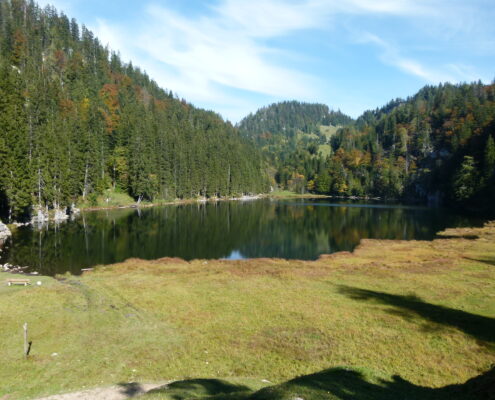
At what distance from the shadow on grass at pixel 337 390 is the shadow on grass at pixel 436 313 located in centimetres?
1038

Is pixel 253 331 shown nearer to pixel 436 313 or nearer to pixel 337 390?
pixel 337 390

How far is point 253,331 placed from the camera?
23406 millimetres

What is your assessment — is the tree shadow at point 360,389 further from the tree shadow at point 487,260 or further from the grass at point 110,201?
the grass at point 110,201

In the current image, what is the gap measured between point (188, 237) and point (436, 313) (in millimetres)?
51429

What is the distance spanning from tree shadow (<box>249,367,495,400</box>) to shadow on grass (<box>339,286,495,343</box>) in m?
10.7

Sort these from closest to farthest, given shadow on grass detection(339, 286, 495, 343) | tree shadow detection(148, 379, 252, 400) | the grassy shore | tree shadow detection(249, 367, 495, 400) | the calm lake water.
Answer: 1. tree shadow detection(249, 367, 495, 400)
2. tree shadow detection(148, 379, 252, 400)
3. the grassy shore
4. shadow on grass detection(339, 286, 495, 343)
5. the calm lake water

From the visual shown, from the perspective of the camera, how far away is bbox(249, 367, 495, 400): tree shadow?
11625 millimetres

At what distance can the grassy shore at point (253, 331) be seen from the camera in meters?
16.8

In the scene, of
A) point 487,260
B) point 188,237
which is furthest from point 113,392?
point 188,237

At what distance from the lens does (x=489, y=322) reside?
80.9 feet

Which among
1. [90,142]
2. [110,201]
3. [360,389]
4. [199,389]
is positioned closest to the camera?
[360,389]

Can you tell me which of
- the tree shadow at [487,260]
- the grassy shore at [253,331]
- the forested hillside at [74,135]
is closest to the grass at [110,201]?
the forested hillside at [74,135]

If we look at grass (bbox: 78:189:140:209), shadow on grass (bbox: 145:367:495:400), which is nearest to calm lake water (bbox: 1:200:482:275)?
grass (bbox: 78:189:140:209)

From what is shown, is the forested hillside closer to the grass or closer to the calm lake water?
the grass
